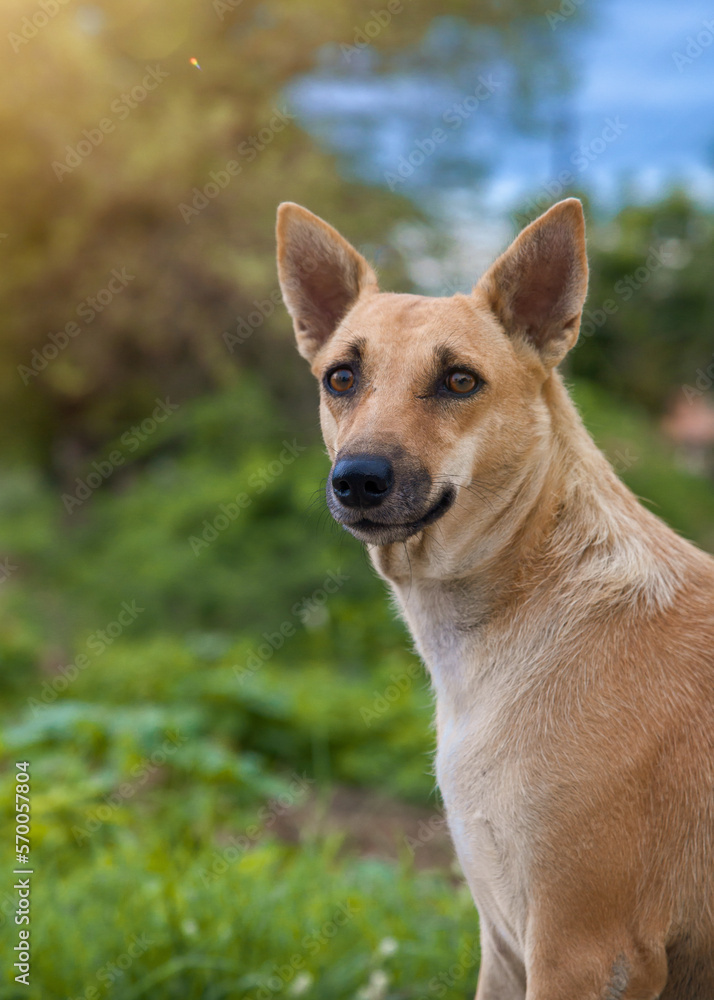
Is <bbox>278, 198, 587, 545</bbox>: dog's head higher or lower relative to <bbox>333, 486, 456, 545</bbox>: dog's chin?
higher

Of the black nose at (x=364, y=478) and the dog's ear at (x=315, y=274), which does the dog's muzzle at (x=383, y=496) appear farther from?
the dog's ear at (x=315, y=274)

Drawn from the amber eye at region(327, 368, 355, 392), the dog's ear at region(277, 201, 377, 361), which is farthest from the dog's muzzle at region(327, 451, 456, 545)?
the dog's ear at region(277, 201, 377, 361)

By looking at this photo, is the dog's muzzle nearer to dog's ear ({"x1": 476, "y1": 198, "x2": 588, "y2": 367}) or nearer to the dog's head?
the dog's head

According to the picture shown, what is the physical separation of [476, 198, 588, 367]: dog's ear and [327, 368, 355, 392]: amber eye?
20.8 inches

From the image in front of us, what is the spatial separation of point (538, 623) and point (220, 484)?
972cm

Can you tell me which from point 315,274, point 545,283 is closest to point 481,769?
point 545,283

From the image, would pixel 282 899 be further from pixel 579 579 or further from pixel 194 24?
pixel 194 24

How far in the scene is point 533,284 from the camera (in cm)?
296

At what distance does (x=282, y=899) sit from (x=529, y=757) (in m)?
2.19

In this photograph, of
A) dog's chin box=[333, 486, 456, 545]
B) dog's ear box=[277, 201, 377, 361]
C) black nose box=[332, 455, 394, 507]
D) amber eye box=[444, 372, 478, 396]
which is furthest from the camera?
dog's ear box=[277, 201, 377, 361]

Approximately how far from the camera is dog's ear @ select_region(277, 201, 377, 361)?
10.7ft

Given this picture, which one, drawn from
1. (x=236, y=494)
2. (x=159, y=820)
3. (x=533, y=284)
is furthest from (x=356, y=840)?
(x=236, y=494)

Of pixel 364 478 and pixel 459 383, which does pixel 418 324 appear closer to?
pixel 459 383

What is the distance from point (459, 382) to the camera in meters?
2.79
